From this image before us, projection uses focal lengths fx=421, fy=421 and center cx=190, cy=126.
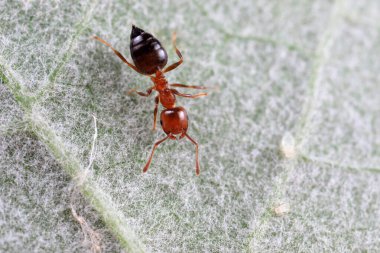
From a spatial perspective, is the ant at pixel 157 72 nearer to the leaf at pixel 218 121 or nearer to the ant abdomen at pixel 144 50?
the ant abdomen at pixel 144 50

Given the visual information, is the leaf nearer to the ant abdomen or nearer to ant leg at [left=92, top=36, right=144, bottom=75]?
ant leg at [left=92, top=36, right=144, bottom=75]

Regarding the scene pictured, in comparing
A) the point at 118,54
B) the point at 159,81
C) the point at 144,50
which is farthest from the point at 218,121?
the point at 118,54

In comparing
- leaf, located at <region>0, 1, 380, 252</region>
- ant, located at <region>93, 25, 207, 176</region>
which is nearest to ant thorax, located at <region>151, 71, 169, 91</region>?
ant, located at <region>93, 25, 207, 176</region>

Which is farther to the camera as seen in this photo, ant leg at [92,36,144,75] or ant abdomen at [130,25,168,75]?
ant leg at [92,36,144,75]

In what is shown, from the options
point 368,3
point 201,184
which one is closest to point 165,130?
point 201,184

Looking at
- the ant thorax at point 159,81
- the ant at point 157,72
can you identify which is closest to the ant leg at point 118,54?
the ant at point 157,72
